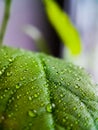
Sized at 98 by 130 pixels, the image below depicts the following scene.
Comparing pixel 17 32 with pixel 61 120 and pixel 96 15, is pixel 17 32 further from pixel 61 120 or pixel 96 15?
pixel 61 120

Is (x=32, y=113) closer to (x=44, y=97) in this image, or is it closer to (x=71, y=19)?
(x=44, y=97)

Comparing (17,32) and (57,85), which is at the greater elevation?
(17,32)

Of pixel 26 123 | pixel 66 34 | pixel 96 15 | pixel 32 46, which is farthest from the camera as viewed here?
pixel 32 46

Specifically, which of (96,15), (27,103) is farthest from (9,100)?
(96,15)

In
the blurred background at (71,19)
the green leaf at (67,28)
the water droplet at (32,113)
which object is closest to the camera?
the water droplet at (32,113)

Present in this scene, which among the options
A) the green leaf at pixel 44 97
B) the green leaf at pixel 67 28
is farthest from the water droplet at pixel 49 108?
the green leaf at pixel 67 28

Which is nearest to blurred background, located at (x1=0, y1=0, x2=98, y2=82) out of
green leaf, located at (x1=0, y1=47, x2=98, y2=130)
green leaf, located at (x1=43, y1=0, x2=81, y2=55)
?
green leaf, located at (x1=43, y1=0, x2=81, y2=55)

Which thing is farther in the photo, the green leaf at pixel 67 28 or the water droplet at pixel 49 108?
the green leaf at pixel 67 28

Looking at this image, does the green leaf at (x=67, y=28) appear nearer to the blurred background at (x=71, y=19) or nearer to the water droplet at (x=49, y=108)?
the water droplet at (x=49, y=108)

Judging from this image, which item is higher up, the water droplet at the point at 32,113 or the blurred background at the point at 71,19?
the blurred background at the point at 71,19
